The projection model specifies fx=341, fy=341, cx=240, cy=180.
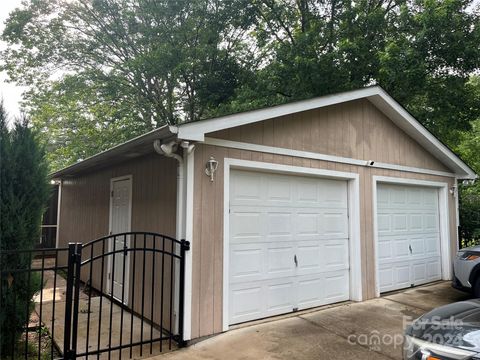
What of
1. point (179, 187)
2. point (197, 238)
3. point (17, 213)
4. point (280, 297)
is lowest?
point (280, 297)

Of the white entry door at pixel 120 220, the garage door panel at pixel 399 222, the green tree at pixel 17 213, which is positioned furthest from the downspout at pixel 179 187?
the garage door panel at pixel 399 222

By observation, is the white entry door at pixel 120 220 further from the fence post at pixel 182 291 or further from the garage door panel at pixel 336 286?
the garage door panel at pixel 336 286

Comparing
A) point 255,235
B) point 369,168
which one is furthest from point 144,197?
point 369,168

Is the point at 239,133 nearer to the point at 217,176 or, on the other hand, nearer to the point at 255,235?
the point at 217,176

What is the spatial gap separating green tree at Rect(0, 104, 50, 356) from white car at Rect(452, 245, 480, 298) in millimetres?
6173

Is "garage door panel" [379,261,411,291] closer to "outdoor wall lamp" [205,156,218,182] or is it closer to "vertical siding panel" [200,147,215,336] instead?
"vertical siding panel" [200,147,215,336]

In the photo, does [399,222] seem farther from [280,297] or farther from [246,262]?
[246,262]

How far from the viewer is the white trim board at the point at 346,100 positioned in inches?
158

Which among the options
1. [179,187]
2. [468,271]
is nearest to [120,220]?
[179,187]

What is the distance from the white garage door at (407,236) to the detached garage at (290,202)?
4cm

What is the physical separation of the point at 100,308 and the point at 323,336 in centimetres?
267

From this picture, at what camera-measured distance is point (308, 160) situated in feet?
18.0

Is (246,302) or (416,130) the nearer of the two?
(246,302)

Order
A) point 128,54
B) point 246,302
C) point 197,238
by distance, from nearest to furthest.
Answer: point 197,238 → point 246,302 → point 128,54
